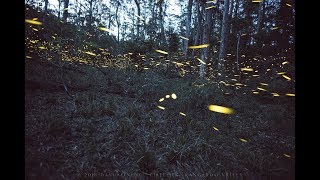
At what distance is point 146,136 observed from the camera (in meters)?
3.30

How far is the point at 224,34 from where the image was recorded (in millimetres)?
9711

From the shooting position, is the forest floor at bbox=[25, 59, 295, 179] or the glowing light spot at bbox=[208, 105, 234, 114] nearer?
the forest floor at bbox=[25, 59, 295, 179]

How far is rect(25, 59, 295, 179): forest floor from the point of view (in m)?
2.49

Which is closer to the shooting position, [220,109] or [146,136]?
[146,136]

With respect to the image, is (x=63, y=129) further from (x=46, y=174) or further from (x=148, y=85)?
(x=148, y=85)

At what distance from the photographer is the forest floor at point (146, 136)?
8.18 ft

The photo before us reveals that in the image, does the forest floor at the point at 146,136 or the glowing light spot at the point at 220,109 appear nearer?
the forest floor at the point at 146,136

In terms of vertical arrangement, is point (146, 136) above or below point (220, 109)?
below
